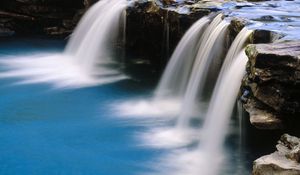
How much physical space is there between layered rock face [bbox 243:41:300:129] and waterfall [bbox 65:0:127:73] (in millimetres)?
7045

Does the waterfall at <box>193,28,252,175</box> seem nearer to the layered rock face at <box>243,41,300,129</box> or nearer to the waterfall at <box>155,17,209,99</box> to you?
the layered rock face at <box>243,41,300,129</box>

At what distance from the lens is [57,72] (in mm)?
12625

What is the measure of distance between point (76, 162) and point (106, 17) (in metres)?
6.74

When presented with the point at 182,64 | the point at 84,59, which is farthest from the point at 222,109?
the point at 84,59

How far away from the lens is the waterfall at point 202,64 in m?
9.16

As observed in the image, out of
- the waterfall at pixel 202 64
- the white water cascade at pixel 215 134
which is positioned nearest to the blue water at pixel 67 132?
the white water cascade at pixel 215 134

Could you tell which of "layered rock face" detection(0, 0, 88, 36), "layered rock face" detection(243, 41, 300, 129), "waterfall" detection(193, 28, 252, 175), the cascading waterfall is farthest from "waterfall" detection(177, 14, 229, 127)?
"layered rock face" detection(0, 0, 88, 36)

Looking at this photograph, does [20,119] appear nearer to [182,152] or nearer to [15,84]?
[15,84]

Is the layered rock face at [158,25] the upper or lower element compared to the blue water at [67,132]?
upper

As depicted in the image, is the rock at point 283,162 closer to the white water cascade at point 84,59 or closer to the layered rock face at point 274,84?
the layered rock face at point 274,84

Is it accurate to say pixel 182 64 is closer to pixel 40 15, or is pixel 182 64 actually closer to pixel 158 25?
pixel 158 25

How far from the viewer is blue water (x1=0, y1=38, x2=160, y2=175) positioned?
24.5 ft

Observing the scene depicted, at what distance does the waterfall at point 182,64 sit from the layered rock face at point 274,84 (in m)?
3.62

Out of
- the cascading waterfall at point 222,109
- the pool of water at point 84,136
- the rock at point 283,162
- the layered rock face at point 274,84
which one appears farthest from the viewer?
the cascading waterfall at point 222,109
